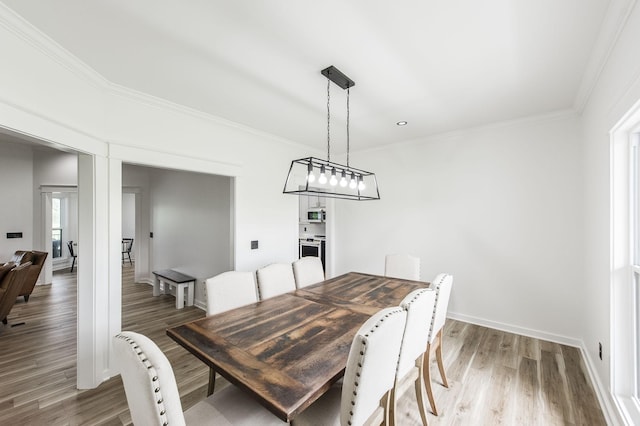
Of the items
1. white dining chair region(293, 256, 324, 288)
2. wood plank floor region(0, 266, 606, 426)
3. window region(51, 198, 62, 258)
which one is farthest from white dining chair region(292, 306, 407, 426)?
window region(51, 198, 62, 258)

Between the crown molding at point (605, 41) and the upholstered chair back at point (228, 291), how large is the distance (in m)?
2.96

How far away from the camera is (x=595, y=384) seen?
2.19 meters

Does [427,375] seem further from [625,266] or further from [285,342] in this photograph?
[625,266]

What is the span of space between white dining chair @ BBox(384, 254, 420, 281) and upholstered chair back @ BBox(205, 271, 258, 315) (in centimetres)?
187

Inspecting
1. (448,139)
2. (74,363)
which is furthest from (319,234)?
(74,363)

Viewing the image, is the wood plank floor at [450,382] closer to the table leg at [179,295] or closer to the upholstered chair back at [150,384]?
the table leg at [179,295]

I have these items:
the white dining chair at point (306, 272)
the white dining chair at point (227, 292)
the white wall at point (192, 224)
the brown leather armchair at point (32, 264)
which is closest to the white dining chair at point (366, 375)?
the white dining chair at point (227, 292)

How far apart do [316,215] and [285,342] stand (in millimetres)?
5147

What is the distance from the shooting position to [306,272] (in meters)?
3.00

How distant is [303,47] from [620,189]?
2409 mm

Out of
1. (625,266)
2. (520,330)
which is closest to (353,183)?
(625,266)

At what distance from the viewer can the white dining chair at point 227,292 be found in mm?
2029

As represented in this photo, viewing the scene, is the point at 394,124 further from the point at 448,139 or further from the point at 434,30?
the point at 434,30

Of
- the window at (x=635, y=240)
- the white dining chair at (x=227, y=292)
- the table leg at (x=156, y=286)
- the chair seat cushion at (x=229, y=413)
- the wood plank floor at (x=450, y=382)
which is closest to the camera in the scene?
the chair seat cushion at (x=229, y=413)
